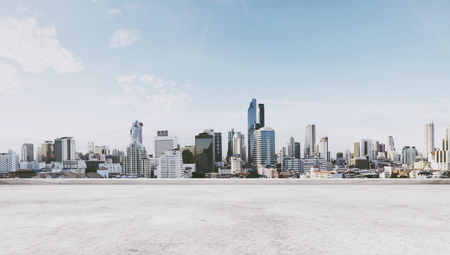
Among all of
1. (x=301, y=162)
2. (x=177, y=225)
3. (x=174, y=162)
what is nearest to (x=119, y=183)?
(x=177, y=225)

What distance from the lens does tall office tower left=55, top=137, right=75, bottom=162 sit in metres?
165

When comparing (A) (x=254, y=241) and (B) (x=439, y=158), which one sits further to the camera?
(B) (x=439, y=158)

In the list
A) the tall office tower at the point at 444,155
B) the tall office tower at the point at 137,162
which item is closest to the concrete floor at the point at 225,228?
the tall office tower at the point at 444,155

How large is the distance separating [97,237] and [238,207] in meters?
2.59

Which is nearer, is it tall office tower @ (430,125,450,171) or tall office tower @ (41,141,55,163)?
tall office tower @ (430,125,450,171)

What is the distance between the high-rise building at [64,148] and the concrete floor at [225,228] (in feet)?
598

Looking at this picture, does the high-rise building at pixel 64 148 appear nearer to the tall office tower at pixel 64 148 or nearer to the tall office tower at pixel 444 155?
the tall office tower at pixel 64 148

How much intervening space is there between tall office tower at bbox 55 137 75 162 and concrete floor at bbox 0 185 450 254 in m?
182

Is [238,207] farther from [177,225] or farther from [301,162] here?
[301,162]

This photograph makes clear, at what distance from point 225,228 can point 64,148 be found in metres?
194

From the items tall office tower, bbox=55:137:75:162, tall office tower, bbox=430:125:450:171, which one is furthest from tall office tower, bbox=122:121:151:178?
tall office tower, bbox=430:125:450:171

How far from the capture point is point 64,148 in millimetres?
167875

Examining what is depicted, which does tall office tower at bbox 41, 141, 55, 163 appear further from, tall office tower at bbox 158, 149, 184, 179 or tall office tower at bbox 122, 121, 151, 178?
tall office tower at bbox 158, 149, 184, 179

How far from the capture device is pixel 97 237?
320cm
